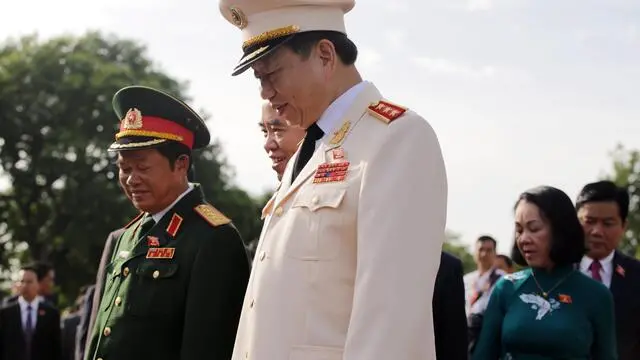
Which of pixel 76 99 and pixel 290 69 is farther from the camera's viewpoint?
pixel 76 99

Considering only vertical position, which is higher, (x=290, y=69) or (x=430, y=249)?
(x=290, y=69)

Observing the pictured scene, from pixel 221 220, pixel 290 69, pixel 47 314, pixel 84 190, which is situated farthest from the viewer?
pixel 84 190

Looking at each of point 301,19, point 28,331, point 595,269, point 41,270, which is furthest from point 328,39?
point 41,270

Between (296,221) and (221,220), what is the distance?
166 centimetres

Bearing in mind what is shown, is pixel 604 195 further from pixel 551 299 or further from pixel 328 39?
pixel 328 39

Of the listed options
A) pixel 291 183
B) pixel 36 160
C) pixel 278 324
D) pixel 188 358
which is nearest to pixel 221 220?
pixel 188 358

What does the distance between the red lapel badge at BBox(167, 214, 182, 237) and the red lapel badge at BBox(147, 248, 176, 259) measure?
93 mm

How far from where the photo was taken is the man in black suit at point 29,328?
12750mm

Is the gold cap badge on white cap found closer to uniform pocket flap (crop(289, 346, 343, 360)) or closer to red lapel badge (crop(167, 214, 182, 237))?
uniform pocket flap (crop(289, 346, 343, 360))

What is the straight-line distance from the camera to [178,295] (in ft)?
14.7

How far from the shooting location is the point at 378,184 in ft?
9.51

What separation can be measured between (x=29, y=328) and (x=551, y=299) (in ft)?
30.6

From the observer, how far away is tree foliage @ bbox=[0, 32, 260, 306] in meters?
30.0

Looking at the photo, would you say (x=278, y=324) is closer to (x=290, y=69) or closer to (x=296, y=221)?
(x=296, y=221)
